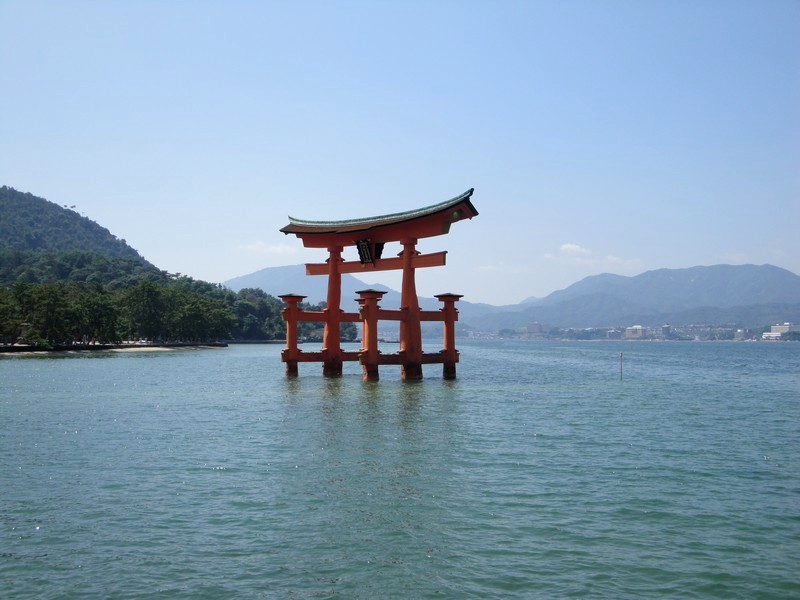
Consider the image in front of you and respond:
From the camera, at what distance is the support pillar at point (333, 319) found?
35.6 m

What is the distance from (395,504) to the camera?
37.3 feet

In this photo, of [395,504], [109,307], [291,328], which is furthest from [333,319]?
[109,307]

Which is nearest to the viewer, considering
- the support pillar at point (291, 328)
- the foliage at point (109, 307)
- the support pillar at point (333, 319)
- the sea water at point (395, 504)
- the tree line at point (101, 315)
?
the sea water at point (395, 504)

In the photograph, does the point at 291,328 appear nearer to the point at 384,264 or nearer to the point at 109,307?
the point at 384,264

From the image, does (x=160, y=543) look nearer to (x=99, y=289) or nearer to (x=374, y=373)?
(x=374, y=373)

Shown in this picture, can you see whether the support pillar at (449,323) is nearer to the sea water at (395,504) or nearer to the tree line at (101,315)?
the sea water at (395,504)

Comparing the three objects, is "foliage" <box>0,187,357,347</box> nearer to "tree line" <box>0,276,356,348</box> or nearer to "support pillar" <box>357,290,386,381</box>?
"tree line" <box>0,276,356,348</box>

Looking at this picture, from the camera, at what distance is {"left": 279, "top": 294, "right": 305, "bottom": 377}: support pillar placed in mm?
34688

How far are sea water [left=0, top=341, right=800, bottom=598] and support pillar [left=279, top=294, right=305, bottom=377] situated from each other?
11458 millimetres

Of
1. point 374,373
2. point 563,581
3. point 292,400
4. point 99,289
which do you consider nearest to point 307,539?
point 563,581

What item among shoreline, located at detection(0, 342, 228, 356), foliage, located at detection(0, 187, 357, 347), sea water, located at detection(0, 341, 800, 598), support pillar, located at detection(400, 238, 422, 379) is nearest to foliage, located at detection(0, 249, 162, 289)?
foliage, located at detection(0, 187, 357, 347)

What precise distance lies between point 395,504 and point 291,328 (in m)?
24.8

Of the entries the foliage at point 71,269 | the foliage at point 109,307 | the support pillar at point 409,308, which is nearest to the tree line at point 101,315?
the foliage at point 109,307

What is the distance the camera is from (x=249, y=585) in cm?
793
